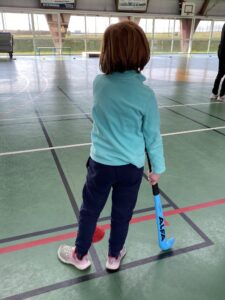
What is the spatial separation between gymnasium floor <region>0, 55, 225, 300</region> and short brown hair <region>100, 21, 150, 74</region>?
4.00ft

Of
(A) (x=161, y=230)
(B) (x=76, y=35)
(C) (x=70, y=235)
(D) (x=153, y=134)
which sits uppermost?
(B) (x=76, y=35)

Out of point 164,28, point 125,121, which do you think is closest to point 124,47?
point 125,121

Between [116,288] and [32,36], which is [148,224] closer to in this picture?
[116,288]

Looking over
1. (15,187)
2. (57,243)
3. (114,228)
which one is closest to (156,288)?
(114,228)

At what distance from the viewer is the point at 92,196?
1399 millimetres

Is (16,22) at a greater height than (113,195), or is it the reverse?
(16,22)

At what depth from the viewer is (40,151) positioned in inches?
130

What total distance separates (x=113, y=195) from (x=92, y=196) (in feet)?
0.38

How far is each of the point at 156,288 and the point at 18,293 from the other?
785 millimetres

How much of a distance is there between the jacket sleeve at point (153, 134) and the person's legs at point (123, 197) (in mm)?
93

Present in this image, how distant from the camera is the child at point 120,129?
114cm

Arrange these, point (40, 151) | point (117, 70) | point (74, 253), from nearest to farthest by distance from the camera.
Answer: point (117, 70) < point (74, 253) < point (40, 151)

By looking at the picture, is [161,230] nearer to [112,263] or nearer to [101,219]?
[112,263]

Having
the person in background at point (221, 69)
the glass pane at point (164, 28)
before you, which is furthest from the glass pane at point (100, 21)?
the person in background at point (221, 69)
